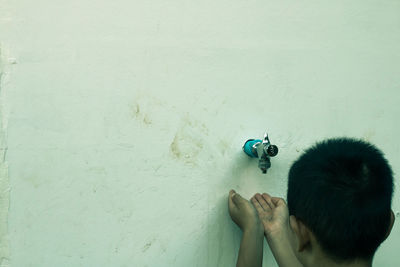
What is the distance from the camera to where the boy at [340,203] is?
0.57 meters

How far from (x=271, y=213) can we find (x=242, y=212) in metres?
0.06

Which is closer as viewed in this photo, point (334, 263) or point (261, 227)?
point (334, 263)

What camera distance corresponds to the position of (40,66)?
769 millimetres

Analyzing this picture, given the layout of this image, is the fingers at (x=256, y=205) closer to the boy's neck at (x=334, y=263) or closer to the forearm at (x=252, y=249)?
the forearm at (x=252, y=249)

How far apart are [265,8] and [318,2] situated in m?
0.14

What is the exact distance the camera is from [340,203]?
1.88 feet

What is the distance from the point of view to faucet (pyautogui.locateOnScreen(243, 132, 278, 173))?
809mm

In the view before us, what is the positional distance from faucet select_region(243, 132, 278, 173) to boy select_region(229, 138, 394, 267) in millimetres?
157

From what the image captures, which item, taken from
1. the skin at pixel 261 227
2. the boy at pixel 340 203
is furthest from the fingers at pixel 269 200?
the boy at pixel 340 203

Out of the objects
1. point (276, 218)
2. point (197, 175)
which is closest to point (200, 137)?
point (197, 175)

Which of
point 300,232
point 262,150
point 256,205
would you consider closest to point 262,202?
point 256,205

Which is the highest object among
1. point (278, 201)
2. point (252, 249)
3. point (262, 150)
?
point (262, 150)

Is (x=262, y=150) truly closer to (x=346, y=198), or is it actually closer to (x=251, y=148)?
(x=251, y=148)

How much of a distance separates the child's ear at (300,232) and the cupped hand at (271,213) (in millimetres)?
148
